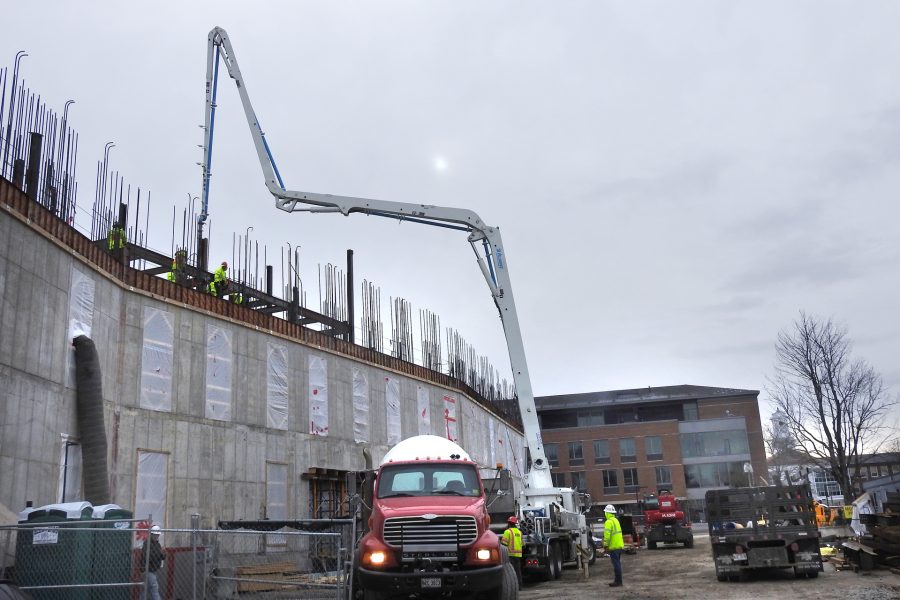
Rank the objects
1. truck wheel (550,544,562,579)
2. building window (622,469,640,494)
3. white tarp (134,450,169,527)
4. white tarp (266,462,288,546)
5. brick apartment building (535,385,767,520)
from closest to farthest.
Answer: white tarp (134,450,169,527)
truck wheel (550,544,562,579)
white tarp (266,462,288,546)
brick apartment building (535,385,767,520)
building window (622,469,640,494)

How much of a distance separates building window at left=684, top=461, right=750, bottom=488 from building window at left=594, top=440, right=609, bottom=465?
26.2 feet

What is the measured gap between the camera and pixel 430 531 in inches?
452

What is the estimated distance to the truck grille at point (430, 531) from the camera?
11461 millimetres

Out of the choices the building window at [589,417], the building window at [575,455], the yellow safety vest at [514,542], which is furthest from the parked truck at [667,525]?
the building window at [589,417]

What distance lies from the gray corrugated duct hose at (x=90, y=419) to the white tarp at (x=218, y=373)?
5.33 meters

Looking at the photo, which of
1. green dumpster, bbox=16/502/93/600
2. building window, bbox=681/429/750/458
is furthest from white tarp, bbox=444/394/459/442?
building window, bbox=681/429/750/458

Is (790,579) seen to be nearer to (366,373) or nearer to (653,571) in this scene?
(653,571)

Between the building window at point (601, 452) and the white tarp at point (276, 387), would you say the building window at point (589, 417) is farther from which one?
the white tarp at point (276, 387)

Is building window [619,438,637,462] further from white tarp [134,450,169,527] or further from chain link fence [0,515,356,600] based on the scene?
chain link fence [0,515,356,600]

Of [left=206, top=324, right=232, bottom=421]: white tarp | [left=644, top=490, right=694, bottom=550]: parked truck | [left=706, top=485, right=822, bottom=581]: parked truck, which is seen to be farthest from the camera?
[left=644, top=490, right=694, bottom=550]: parked truck

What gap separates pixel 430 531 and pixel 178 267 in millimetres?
15234

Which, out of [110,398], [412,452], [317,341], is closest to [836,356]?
[317,341]

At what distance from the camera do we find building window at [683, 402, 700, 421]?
8000cm

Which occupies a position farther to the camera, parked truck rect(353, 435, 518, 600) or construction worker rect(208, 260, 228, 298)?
construction worker rect(208, 260, 228, 298)
